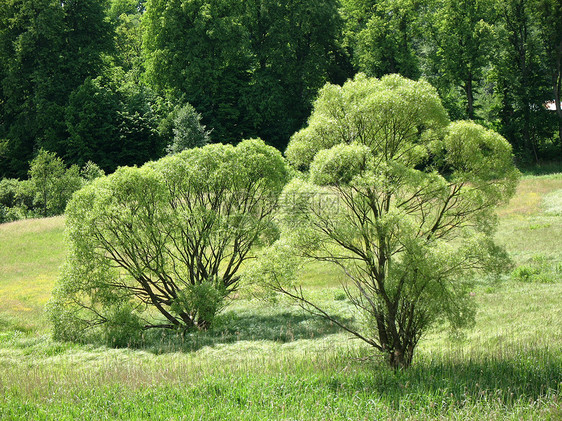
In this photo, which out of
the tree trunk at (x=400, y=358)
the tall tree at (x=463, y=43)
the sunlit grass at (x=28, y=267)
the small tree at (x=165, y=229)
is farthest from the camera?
the tall tree at (x=463, y=43)

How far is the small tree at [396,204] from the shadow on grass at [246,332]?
4.76m

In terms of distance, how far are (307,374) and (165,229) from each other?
33.7ft

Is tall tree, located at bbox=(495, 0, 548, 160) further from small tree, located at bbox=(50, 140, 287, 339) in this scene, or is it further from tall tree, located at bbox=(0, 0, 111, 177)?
tall tree, located at bbox=(0, 0, 111, 177)

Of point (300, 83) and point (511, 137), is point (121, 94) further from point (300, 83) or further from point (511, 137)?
point (511, 137)

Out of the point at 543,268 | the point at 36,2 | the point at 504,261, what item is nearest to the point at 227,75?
the point at 36,2

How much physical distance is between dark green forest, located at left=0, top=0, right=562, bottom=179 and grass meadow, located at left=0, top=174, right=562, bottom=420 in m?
33.6

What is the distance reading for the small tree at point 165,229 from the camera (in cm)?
1845

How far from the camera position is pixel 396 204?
1227cm

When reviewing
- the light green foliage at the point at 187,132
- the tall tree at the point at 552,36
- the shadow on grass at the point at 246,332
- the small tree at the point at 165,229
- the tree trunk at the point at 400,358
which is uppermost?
the tall tree at the point at 552,36

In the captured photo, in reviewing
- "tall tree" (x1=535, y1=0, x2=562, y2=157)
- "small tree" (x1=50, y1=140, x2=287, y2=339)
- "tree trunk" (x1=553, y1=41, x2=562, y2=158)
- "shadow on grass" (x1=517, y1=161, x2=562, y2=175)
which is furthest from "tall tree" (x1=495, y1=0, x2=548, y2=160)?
"small tree" (x1=50, y1=140, x2=287, y2=339)

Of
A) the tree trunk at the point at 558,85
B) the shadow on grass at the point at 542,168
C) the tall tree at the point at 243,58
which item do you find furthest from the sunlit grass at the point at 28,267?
the tree trunk at the point at 558,85

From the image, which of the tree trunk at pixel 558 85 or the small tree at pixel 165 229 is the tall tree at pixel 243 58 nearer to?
the tree trunk at pixel 558 85

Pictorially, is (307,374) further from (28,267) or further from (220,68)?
(220,68)

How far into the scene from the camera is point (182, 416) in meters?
7.96
